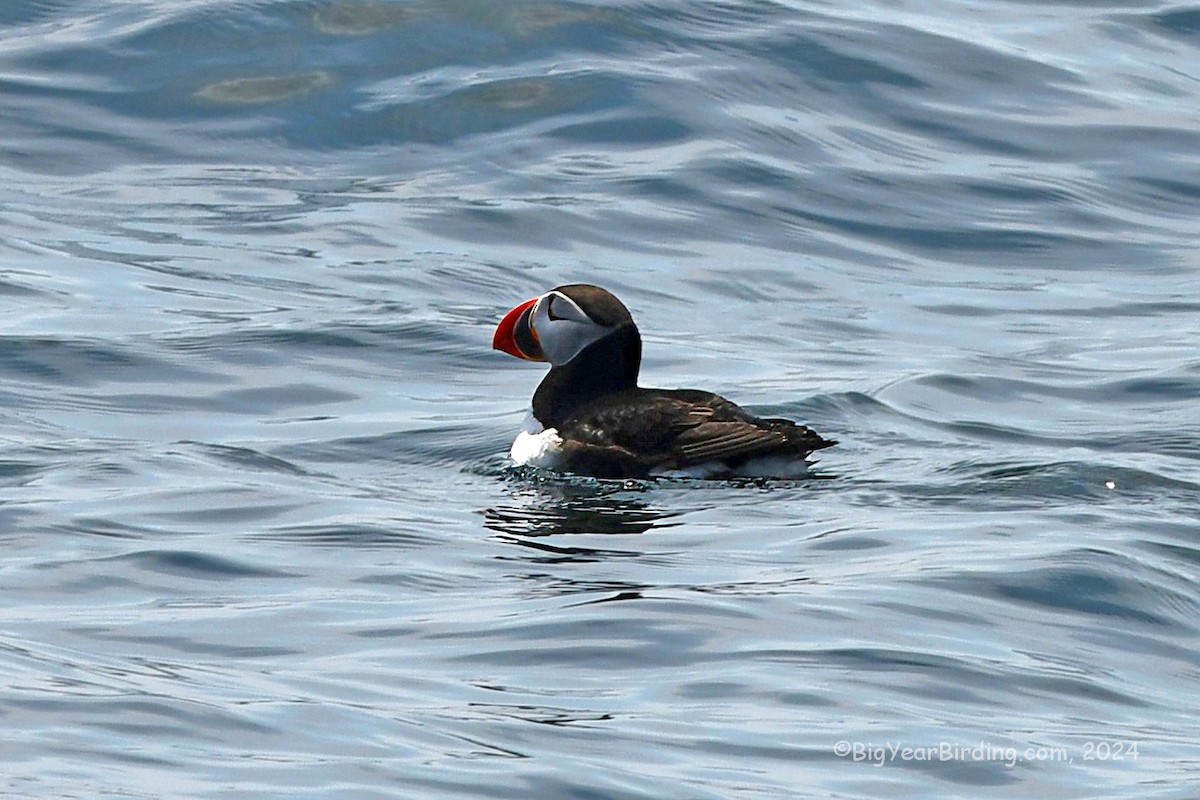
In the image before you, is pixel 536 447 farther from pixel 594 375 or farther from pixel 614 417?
pixel 594 375

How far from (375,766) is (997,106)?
488 inches

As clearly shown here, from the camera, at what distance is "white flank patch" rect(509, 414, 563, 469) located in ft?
29.3

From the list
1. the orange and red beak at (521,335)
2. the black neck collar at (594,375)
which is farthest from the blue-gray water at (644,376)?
the orange and red beak at (521,335)

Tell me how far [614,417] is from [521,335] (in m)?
0.92

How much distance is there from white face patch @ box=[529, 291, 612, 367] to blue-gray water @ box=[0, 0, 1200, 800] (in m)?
0.52

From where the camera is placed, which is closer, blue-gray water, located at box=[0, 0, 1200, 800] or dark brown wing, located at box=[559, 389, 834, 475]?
blue-gray water, located at box=[0, 0, 1200, 800]

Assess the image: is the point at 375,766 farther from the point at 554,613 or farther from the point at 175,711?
the point at 554,613

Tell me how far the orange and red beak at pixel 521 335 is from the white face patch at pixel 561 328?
0.03 meters

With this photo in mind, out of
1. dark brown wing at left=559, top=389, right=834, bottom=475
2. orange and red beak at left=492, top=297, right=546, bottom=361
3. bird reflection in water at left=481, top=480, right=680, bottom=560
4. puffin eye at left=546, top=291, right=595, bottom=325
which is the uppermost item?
puffin eye at left=546, top=291, right=595, bottom=325

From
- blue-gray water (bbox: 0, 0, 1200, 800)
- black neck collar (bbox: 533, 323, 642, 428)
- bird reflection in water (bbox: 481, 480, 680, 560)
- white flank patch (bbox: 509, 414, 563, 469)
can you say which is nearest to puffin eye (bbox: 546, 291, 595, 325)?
black neck collar (bbox: 533, 323, 642, 428)

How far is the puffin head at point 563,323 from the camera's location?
934cm

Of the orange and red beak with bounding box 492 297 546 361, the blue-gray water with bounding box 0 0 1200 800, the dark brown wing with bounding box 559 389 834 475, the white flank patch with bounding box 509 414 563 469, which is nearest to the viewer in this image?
the blue-gray water with bounding box 0 0 1200 800

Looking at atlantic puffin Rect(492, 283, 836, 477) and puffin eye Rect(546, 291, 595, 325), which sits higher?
puffin eye Rect(546, 291, 595, 325)

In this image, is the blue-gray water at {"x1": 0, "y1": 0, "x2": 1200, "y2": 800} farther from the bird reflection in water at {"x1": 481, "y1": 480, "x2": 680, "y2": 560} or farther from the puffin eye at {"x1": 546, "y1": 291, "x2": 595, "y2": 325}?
the puffin eye at {"x1": 546, "y1": 291, "x2": 595, "y2": 325}
